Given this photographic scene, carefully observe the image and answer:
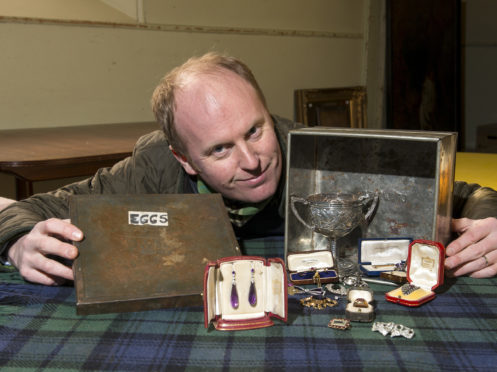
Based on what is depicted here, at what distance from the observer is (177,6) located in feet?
13.4

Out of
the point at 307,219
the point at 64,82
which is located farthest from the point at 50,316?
the point at 64,82

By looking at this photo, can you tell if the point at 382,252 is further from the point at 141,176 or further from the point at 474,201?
the point at 141,176

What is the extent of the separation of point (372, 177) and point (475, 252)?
32 cm

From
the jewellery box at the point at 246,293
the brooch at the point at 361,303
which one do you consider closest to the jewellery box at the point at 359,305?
the brooch at the point at 361,303

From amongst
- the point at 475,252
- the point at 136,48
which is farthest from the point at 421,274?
the point at 136,48

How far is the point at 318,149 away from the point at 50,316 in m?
0.77

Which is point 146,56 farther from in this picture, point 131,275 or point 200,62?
point 131,275

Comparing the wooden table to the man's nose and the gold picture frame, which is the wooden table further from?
the gold picture frame

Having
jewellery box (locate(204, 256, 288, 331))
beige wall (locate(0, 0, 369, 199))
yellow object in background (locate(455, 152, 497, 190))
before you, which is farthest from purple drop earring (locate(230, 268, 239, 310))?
beige wall (locate(0, 0, 369, 199))

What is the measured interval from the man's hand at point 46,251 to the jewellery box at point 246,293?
0.98ft

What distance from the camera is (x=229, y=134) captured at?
1.34 meters

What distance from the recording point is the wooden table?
2.06m

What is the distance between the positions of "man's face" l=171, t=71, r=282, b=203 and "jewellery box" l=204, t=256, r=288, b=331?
36cm

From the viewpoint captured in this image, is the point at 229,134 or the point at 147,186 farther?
the point at 147,186
